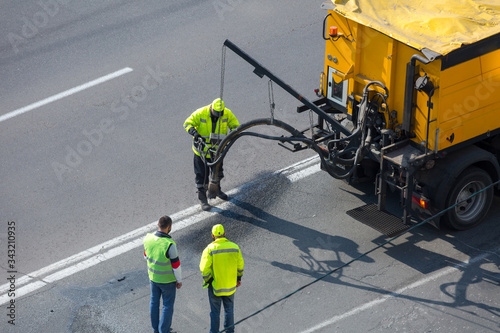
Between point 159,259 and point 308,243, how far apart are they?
248cm

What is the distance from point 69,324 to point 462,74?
5703mm

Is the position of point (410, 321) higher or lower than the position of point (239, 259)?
lower

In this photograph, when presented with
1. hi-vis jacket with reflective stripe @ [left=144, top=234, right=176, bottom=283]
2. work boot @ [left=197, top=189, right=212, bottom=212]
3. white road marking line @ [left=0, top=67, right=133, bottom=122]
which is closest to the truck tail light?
work boot @ [left=197, top=189, right=212, bottom=212]

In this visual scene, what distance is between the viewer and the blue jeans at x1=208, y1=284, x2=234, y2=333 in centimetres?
834

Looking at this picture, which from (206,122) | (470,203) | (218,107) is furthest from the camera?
(206,122)

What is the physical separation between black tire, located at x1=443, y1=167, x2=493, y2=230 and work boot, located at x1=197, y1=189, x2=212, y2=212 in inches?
134

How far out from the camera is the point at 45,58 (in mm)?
14531

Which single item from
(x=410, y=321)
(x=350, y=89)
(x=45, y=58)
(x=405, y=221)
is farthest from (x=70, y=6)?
(x=410, y=321)

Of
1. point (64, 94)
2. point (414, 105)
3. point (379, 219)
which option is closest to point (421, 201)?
point (379, 219)

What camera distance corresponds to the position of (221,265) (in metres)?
8.14

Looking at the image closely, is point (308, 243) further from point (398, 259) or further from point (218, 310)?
point (218, 310)

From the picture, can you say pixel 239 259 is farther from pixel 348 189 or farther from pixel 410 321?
pixel 348 189

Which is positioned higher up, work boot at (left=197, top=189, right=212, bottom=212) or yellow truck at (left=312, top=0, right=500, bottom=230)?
yellow truck at (left=312, top=0, right=500, bottom=230)

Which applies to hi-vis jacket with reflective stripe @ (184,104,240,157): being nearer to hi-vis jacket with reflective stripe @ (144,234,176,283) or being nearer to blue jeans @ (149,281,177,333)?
hi-vis jacket with reflective stripe @ (144,234,176,283)
